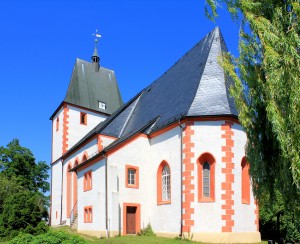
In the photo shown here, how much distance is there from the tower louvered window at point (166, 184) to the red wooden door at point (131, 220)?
6.38ft

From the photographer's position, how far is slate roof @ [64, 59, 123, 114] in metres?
38.6

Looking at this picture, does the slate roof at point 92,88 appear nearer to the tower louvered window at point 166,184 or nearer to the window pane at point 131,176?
the window pane at point 131,176

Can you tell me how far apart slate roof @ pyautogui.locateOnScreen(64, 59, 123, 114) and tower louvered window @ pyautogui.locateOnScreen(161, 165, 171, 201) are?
1736 cm

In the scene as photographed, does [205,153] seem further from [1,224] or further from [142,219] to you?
[1,224]

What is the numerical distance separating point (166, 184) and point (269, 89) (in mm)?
13612

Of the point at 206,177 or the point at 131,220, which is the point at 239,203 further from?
the point at 131,220

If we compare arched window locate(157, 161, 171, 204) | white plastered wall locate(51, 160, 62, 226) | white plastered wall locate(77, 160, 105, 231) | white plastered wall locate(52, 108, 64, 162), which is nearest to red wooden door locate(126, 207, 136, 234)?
white plastered wall locate(77, 160, 105, 231)

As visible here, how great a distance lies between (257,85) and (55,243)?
7696 millimetres

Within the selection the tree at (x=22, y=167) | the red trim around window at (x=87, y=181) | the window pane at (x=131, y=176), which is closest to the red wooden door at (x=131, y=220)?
the window pane at (x=131, y=176)

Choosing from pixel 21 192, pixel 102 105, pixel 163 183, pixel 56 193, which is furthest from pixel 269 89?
pixel 56 193

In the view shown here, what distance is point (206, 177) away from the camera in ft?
68.0

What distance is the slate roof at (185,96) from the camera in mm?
21281

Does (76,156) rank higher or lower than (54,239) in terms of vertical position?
higher

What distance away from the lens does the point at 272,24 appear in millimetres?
10383
